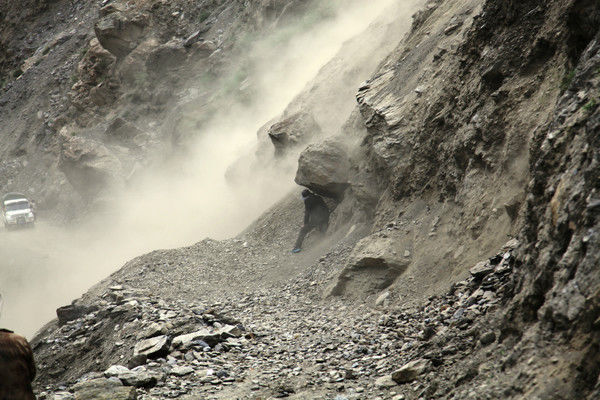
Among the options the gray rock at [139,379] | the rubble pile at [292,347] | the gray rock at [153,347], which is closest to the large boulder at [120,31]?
the rubble pile at [292,347]

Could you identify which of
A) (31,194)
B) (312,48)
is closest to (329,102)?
(312,48)

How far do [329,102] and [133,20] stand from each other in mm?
23349

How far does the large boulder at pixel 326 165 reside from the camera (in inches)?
660

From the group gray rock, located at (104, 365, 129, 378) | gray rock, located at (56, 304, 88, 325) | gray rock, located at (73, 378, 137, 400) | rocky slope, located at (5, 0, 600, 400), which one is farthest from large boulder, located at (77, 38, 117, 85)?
gray rock, located at (73, 378, 137, 400)

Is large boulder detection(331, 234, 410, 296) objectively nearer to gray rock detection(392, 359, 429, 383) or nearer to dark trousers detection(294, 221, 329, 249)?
gray rock detection(392, 359, 429, 383)

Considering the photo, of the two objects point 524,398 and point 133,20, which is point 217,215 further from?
point 524,398

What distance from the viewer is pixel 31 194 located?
145 ft

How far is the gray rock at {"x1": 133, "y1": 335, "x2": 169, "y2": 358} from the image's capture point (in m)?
9.86

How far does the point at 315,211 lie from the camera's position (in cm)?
1761

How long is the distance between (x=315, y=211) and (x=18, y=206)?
1183 inches

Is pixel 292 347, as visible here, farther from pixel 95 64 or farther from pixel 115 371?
pixel 95 64

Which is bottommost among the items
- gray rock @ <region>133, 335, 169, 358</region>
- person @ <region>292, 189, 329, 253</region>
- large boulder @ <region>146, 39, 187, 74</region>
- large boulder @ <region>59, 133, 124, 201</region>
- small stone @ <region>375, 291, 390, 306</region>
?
small stone @ <region>375, 291, 390, 306</region>

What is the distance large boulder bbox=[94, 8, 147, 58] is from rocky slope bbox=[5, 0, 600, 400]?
25126mm

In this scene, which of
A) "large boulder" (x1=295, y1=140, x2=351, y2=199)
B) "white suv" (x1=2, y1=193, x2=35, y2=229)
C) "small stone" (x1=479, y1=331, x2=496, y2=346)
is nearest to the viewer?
"small stone" (x1=479, y1=331, x2=496, y2=346)
